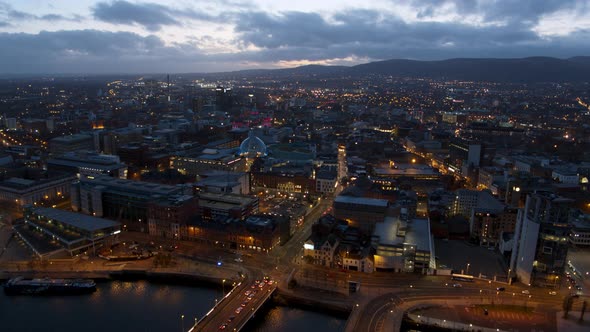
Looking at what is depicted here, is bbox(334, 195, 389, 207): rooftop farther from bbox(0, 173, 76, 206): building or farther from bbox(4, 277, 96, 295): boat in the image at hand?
bbox(0, 173, 76, 206): building

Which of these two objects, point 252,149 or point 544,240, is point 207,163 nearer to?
point 252,149

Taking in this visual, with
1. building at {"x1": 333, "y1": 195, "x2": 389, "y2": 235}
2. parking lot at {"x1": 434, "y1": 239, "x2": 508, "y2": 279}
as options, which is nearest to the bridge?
building at {"x1": 333, "y1": 195, "x2": 389, "y2": 235}

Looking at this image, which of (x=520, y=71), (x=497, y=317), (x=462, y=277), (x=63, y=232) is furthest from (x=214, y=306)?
(x=520, y=71)

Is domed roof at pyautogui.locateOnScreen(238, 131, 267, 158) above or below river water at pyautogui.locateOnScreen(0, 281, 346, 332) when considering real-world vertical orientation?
above

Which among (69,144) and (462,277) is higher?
(69,144)

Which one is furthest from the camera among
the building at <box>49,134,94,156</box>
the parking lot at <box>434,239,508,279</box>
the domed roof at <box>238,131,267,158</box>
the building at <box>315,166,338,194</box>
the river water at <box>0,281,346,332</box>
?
the building at <box>49,134,94,156</box>

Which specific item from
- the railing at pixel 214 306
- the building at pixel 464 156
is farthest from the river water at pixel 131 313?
the building at pixel 464 156

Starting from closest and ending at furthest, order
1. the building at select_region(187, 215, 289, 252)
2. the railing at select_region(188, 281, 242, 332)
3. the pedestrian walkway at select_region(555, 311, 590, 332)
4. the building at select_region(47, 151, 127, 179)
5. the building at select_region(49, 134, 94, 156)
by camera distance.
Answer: the railing at select_region(188, 281, 242, 332), the pedestrian walkway at select_region(555, 311, 590, 332), the building at select_region(187, 215, 289, 252), the building at select_region(47, 151, 127, 179), the building at select_region(49, 134, 94, 156)
